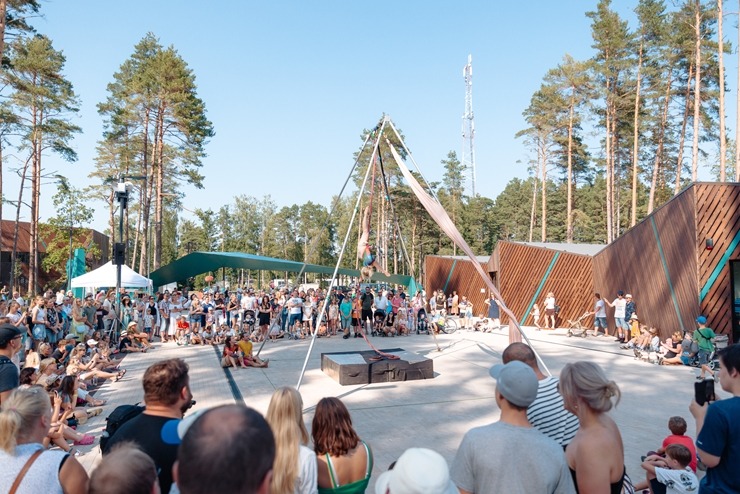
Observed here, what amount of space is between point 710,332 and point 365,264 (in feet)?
23.6

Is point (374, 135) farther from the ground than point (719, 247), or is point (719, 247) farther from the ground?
point (374, 135)

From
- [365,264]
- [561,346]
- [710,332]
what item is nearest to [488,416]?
[365,264]

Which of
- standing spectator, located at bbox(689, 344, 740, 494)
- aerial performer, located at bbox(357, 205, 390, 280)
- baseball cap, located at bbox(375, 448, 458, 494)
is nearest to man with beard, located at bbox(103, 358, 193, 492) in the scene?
baseball cap, located at bbox(375, 448, 458, 494)

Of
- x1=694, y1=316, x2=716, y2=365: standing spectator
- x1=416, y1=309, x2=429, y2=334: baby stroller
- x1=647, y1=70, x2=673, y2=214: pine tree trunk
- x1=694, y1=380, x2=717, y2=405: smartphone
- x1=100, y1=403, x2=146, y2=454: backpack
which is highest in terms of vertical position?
x1=647, y1=70, x2=673, y2=214: pine tree trunk

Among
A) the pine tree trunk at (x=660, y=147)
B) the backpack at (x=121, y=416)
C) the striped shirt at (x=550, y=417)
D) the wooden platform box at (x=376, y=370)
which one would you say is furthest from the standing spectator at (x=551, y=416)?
the pine tree trunk at (x=660, y=147)

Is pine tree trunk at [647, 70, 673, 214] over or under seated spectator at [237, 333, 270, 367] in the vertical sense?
over

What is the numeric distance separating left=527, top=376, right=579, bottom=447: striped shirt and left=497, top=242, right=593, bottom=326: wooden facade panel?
656 inches

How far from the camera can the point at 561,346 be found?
14.0 metres

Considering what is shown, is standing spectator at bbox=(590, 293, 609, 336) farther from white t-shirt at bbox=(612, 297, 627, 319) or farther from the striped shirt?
the striped shirt

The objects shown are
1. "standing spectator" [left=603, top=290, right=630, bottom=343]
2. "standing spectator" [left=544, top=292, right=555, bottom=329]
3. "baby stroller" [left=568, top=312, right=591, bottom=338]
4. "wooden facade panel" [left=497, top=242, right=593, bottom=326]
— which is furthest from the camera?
"wooden facade panel" [left=497, top=242, right=593, bottom=326]

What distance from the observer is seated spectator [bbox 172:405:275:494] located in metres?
1.16

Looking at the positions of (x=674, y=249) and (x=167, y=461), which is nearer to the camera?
(x=167, y=461)

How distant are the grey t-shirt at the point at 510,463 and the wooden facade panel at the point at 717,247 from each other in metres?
11.3

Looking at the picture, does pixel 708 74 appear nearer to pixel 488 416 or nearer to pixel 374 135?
pixel 374 135
